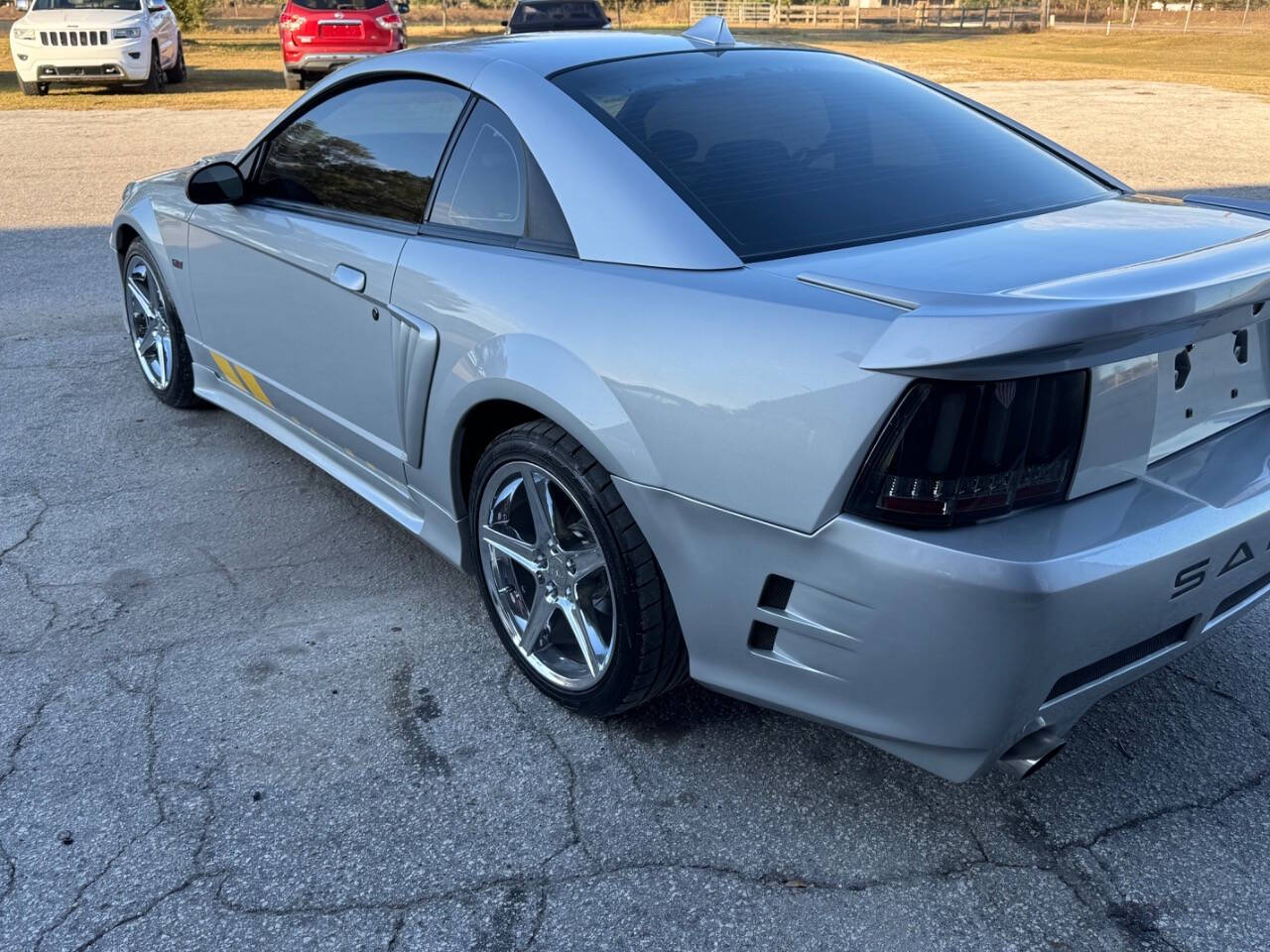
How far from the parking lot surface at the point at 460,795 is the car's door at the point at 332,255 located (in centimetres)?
56

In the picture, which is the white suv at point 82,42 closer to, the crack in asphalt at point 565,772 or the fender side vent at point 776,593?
the crack in asphalt at point 565,772

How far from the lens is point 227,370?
4.27 metres

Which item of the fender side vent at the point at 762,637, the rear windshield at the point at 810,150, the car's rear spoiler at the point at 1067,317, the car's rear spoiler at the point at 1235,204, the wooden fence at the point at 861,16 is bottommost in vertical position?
the fender side vent at the point at 762,637

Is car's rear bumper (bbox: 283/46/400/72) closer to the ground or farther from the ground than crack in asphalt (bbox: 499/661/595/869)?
farther from the ground

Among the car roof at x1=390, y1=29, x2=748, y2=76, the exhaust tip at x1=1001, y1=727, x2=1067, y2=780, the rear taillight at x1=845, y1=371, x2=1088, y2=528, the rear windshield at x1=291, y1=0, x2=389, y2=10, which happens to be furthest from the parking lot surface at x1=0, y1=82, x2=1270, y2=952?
the rear windshield at x1=291, y1=0, x2=389, y2=10

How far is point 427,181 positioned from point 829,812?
194 centimetres

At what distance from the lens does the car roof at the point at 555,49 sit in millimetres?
3066

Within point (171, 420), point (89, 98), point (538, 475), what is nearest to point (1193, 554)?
point (538, 475)

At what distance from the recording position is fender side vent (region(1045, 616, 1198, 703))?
2.15 m

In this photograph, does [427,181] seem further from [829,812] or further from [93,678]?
[829,812]

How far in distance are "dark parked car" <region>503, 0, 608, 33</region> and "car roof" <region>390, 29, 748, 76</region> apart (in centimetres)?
1820

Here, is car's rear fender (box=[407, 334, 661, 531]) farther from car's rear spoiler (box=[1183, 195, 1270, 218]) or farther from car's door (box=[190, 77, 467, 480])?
car's rear spoiler (box=[1183, 195, 1270, 218])

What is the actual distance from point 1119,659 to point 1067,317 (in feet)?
2.38

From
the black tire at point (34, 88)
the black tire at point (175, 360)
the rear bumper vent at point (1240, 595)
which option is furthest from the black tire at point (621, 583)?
the black tire at point (34, 88)
